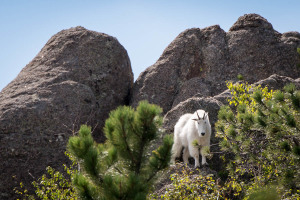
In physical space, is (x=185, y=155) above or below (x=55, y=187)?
above

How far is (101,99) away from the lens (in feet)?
51.3

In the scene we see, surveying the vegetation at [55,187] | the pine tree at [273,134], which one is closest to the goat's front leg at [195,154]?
the pine tree at [273,134]

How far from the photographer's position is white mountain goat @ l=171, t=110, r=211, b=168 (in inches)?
452

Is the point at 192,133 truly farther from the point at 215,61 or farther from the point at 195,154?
the point at 215,61

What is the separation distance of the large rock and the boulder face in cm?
125

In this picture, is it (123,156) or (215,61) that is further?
(215,61)

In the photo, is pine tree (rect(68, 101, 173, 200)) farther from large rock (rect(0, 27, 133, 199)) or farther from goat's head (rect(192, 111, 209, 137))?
large rock (rect(0, 27, 133, 199))

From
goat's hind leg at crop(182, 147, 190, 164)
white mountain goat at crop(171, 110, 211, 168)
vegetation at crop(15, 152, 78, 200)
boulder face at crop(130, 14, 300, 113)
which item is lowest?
vegetation at crop(15, 152, 78, 200)

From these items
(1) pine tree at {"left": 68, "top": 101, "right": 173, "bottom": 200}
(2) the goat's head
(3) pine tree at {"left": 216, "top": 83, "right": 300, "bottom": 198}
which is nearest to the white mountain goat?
(2) the goat's head

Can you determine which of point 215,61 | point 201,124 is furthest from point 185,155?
point 215,61

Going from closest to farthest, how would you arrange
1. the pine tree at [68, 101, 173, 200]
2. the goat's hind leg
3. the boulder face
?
the pine tree at [68, 101, 173, 200], the goat's hind leg, the boulder face

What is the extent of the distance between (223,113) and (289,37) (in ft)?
31.1

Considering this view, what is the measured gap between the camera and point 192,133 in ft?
39.1

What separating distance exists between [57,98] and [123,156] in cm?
747
